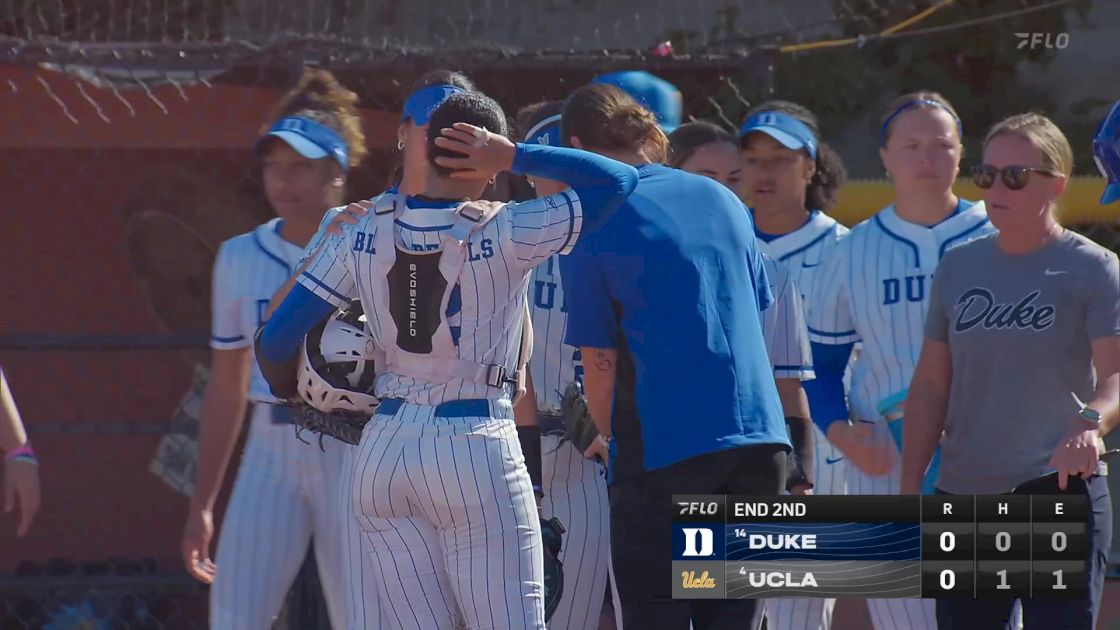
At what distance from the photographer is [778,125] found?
486cm

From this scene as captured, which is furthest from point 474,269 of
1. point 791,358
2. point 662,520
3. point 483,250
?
point 791,358

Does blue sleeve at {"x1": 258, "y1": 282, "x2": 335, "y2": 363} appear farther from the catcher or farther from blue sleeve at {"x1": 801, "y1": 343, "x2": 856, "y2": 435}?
blue sleeve at {"x1": 801, "y1": 343, "x2": 856, "y2": 435}

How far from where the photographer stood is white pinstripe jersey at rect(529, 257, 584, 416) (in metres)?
3.86

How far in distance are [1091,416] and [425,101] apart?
1670 mm

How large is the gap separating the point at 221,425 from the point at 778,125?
6.36 feet

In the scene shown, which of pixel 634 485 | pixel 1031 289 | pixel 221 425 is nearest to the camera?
pixel 634 485

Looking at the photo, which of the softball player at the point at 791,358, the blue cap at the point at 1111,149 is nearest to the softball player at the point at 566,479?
the softball player at the point at 791,358

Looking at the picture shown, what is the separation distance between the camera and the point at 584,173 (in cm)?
301

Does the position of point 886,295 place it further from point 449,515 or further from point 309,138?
point 449,515

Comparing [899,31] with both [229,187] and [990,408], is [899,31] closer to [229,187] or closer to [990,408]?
[229,187]

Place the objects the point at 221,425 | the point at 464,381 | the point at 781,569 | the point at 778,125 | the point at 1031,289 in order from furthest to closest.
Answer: the point at 778,125 < the point at 221,425 < the point at 781,569 < the point at 1031,289 < the point at 464,381

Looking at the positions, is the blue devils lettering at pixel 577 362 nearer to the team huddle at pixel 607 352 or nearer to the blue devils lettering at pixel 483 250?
the team huddle at pixel 607 352

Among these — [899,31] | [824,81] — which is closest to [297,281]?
[824,81]

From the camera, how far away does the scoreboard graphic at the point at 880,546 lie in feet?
11.2
